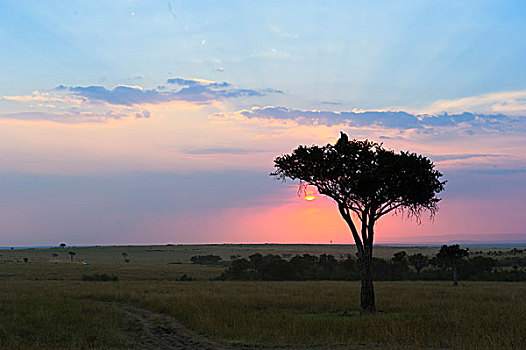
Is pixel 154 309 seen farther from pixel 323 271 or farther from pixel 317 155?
pixel 323 271

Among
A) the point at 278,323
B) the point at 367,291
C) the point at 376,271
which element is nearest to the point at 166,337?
the point at 278,323

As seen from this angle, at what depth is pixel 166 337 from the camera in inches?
797

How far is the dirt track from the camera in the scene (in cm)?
1745

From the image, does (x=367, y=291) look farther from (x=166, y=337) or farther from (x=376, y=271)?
(x=376, y=271)

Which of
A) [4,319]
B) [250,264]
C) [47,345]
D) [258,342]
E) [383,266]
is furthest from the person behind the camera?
[250,264]

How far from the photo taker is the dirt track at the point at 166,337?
687 inches

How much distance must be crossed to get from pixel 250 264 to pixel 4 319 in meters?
57.2

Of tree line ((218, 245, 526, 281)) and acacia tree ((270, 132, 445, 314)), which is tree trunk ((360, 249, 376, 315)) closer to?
A: acacia tree ((270, 132, 445, 314))

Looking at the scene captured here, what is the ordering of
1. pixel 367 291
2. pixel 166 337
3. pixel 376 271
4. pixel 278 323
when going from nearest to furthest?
1. pixel 166 337
2. pixel 278 323
3. pixel 367 291
4. pixel 376 271

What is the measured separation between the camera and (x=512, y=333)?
17875 millimetres

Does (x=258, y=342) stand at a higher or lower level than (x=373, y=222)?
lower

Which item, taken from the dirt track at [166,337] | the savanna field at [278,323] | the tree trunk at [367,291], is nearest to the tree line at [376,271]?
the savanna field at [278,323]

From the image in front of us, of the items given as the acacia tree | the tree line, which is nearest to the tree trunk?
the acacia tree

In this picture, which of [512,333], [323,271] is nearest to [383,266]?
[323,271]
